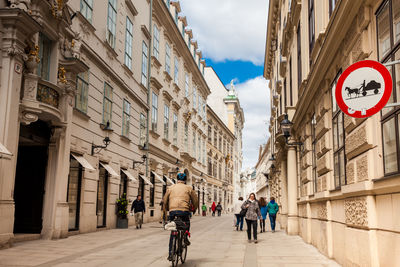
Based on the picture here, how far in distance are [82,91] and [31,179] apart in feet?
12.8

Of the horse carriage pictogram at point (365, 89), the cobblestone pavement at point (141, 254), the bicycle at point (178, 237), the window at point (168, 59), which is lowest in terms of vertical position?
the cobblestone pavement at point (141, 254)

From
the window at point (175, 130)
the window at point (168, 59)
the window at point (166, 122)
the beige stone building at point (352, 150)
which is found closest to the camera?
the beige stone building at point (352, 150)

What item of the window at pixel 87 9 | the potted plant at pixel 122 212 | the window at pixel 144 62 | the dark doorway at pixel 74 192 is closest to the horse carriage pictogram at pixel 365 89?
the dark doorway at pixel 74 192

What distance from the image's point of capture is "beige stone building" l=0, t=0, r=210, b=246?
11.4m

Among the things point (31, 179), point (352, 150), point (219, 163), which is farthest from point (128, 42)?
point (219, 163)

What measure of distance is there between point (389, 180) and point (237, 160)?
7795 cm

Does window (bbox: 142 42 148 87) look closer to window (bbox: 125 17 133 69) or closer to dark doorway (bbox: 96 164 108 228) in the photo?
window (bbox: 125 17 133 69)

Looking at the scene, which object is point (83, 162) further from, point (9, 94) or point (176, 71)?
point (176, 71)

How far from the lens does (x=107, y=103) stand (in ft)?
62.5

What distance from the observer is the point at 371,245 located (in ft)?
19.9

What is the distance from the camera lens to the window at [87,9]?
1665 centimetres

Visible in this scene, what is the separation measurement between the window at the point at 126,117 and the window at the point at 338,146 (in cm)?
1368

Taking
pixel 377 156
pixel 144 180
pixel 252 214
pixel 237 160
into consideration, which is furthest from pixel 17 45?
pixel 237 160

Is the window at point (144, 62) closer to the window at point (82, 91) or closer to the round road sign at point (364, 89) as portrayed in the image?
the window at point (82, 91)
